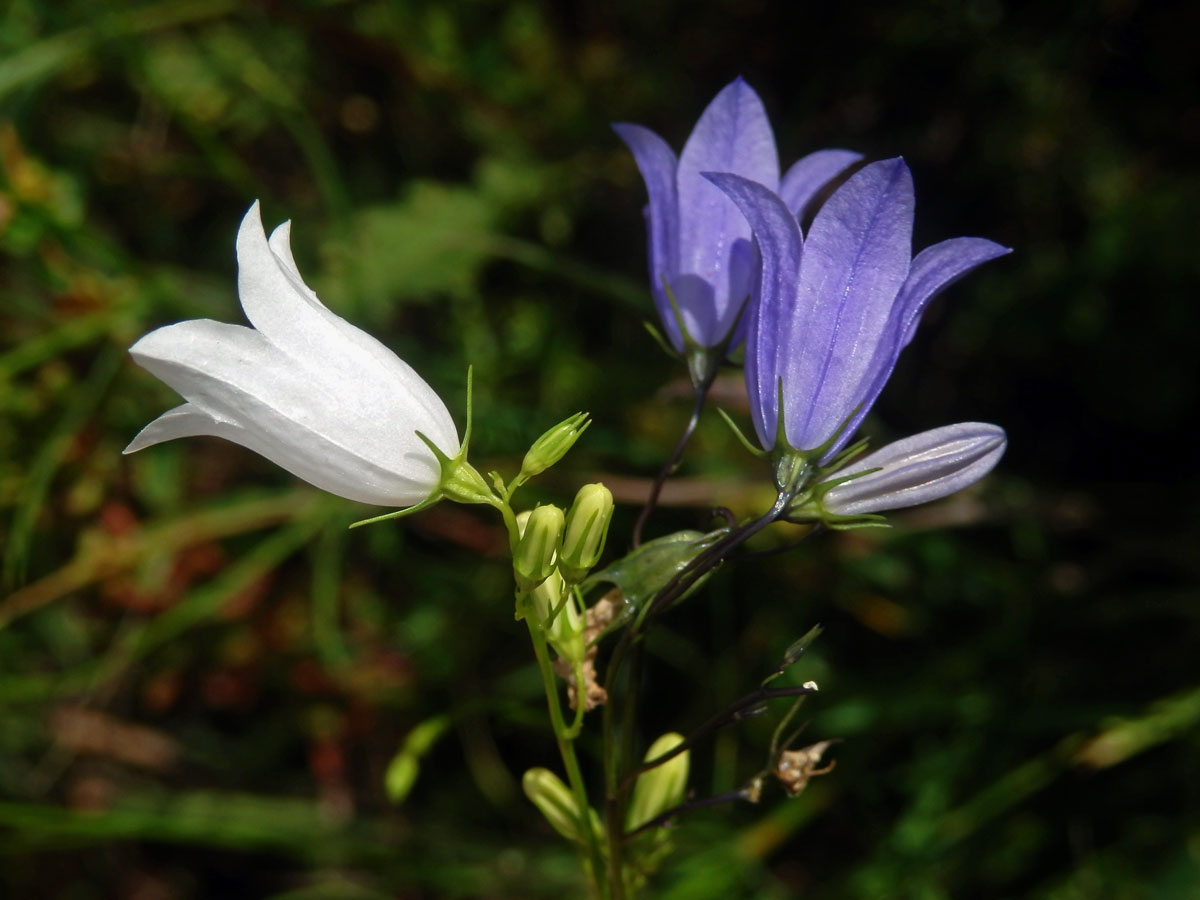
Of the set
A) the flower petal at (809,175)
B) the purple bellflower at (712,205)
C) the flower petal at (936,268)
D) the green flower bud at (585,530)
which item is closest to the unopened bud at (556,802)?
the green flower bud at (585,530)

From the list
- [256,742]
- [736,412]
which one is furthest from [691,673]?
[256,742]

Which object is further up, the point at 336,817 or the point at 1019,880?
the point at 336,817

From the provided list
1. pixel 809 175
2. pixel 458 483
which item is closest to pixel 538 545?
pixel 458 483

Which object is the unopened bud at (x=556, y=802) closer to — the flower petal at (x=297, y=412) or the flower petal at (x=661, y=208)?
the flower petal at (x=297, y=412)

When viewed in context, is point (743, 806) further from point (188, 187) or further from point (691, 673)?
point (188, 187)

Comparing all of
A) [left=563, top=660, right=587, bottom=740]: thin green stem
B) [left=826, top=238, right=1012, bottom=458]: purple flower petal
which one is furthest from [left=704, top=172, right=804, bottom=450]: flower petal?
[left=563, top=660, right=587, bottom=740]: thin green stem

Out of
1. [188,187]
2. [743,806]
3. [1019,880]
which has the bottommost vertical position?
[1019,880]

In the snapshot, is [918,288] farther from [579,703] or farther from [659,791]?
[659,791]
